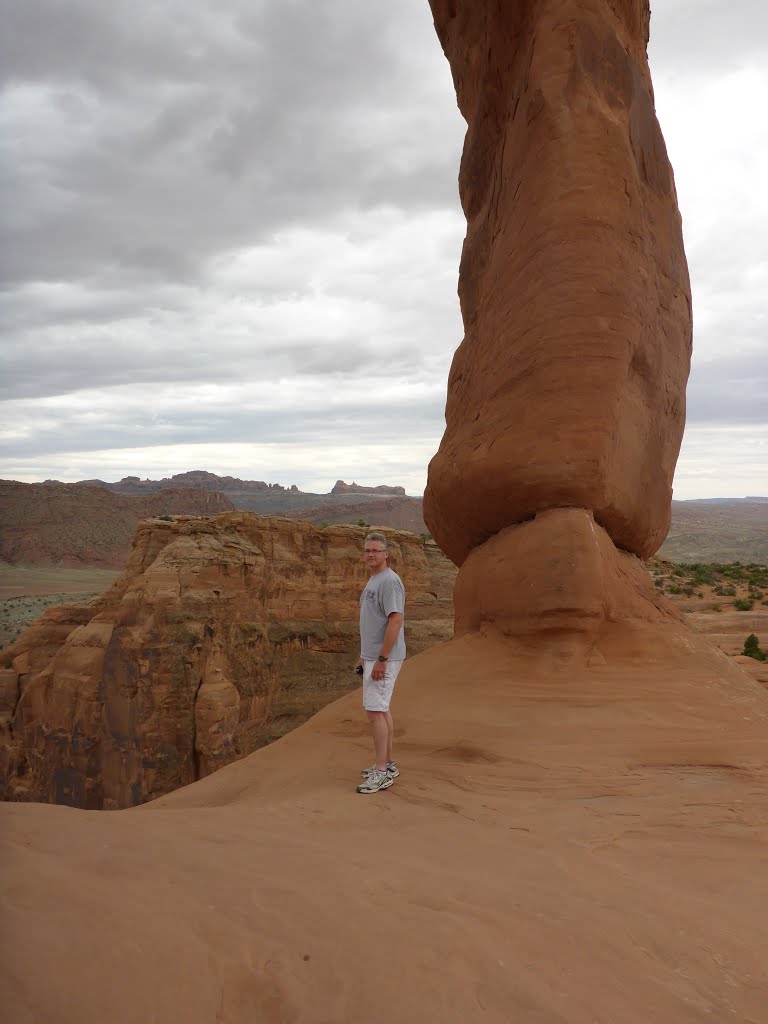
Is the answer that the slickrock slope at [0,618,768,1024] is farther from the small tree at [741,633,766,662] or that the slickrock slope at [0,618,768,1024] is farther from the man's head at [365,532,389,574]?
the small tree at [741,633,766,662]

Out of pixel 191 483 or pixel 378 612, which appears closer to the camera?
pixel 378 612

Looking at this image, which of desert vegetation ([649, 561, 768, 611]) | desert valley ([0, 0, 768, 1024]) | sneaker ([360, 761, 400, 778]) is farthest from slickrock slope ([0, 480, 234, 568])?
sneaker ([360, 761, 400, 778])

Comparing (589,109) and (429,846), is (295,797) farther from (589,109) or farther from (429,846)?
(589,109)

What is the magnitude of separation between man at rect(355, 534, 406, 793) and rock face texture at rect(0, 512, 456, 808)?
7.91m

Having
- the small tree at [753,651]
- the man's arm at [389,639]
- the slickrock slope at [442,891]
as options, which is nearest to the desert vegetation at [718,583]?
the small tree at [753,651]

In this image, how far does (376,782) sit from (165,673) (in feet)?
26.7

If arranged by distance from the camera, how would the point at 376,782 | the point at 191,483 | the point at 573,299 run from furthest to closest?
1. the point at 191,483
2. the point at 573,299
3. the point at 376,782

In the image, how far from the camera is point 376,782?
4.13 m

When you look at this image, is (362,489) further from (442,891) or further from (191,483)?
(442,891)

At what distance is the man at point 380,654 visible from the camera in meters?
4.19

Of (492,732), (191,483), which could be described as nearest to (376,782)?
(492,732)

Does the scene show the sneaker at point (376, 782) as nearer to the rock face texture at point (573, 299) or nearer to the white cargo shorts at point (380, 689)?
the white cargo shorts at point (380, 689)

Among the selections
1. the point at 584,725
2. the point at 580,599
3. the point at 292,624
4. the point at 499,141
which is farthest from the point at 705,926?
the point at 292,624

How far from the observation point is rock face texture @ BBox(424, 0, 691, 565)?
18.8ft
